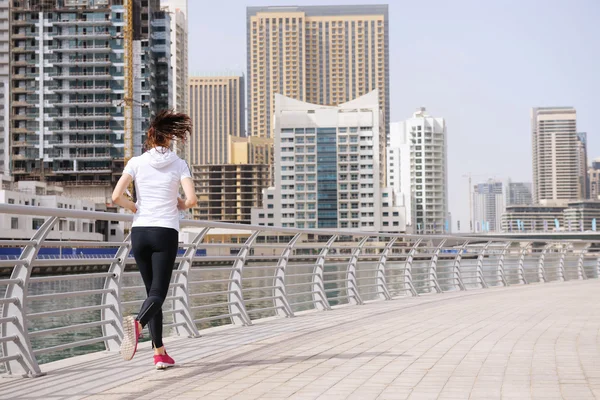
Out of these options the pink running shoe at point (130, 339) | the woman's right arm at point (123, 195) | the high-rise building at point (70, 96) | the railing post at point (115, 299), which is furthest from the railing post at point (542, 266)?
the high-rise building at point (70, 96)

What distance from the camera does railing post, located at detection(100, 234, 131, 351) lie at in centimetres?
761

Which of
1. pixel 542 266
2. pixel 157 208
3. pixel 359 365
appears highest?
pixel 157 208

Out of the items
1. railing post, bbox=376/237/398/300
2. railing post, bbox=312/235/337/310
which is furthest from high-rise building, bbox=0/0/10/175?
railing post, bbox=312/235/337/310

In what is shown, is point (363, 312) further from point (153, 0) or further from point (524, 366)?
point (153, 0)

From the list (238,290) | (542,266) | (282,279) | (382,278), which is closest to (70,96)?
(542,266)

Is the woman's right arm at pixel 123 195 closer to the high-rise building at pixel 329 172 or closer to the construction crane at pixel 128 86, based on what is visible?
the construction crane at pixel 128 86

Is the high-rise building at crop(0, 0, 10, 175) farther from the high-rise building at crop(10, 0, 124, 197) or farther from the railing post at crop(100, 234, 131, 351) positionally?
the railing post at crop(100, 234, 131, 351)

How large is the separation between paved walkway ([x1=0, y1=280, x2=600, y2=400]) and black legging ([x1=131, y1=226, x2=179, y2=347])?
1.70 ft

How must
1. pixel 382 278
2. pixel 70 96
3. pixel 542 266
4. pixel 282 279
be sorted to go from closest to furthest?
1. pixel 282 279
2. pixel 382 278
3. pixel 542 266
4. pixel 70 96

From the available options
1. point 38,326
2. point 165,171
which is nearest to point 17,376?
point 165,171

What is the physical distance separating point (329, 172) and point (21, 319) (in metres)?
161

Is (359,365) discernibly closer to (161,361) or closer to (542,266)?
(161,361)

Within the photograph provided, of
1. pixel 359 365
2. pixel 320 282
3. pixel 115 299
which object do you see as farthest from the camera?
pixel 320 282

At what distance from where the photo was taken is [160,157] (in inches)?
252
